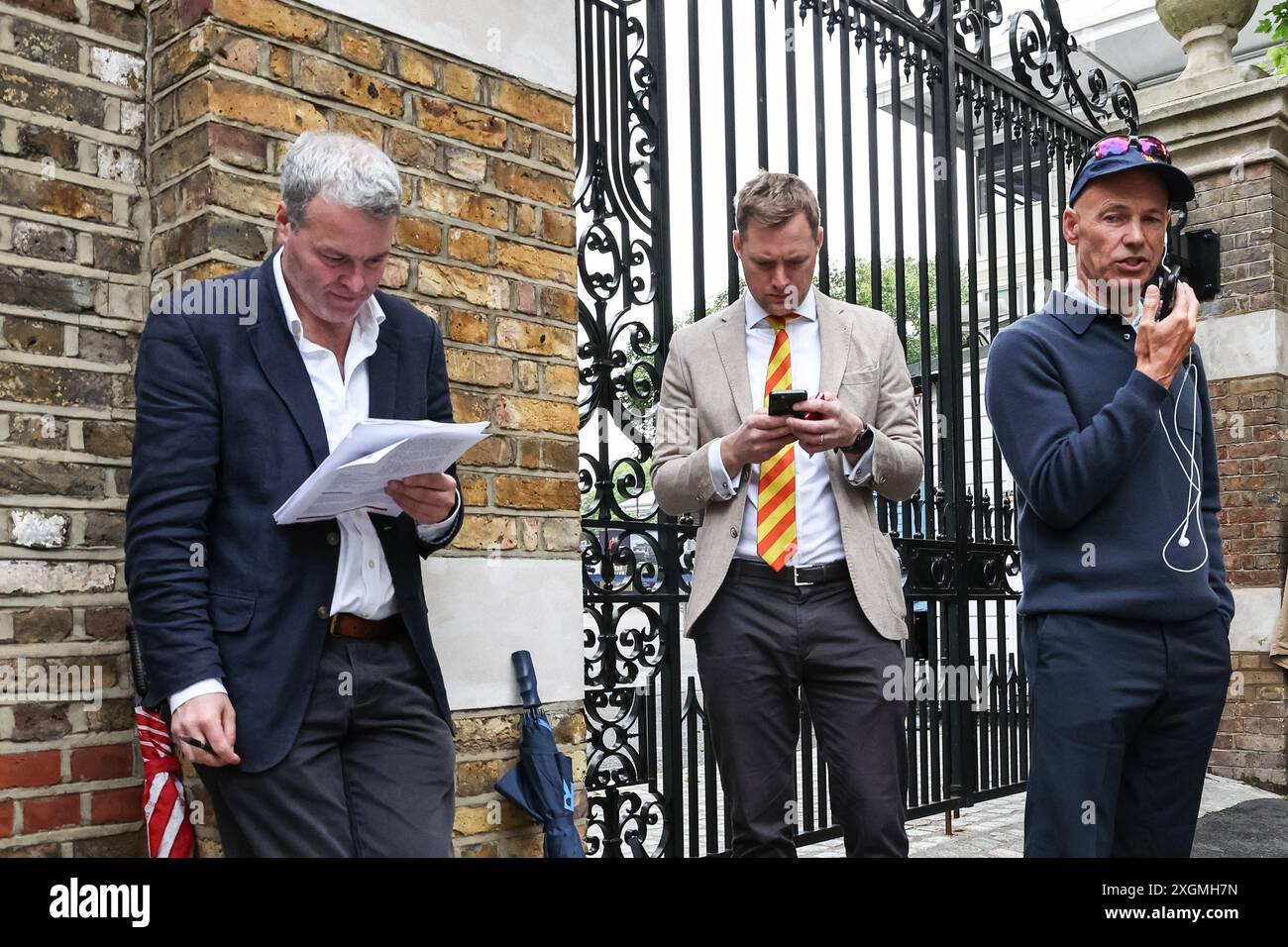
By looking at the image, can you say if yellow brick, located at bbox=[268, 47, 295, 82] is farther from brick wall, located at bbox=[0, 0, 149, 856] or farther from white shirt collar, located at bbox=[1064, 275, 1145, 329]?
white shirt collar, located at bbox=[1064, 275, 1145, 329]

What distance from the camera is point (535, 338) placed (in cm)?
352

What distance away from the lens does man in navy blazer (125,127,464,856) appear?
2207 millimetres

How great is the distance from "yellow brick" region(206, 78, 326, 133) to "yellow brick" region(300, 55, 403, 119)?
0.21ft

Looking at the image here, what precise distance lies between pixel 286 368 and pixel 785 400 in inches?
46.6

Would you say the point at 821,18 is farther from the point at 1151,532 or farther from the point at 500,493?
the point at 1151,532

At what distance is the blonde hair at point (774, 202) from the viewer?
3.12 m

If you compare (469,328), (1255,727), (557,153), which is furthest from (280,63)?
(1255,727)

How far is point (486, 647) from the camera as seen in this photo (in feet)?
11.0

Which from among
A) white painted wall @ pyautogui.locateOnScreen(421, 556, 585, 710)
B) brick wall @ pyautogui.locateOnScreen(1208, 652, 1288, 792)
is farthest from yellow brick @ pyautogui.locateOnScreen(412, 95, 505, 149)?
brick wall @ pyautogui.locateOnScreen(1208, 652, 1288, 792)

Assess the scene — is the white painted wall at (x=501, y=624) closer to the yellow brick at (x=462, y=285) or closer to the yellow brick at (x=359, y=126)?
the yellow brick at (x=462, y=285)

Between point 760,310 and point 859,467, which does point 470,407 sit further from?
point 859,467

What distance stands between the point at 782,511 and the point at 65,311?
1.77 m
